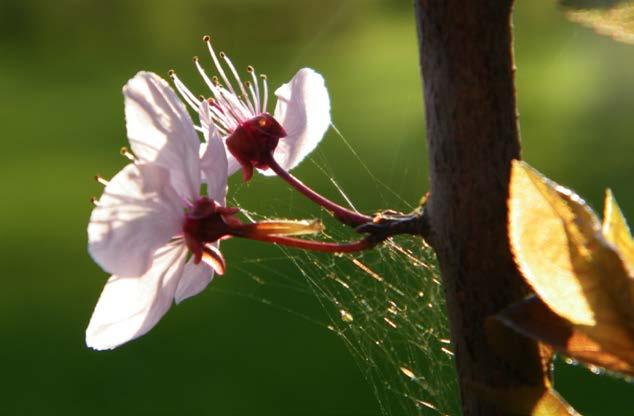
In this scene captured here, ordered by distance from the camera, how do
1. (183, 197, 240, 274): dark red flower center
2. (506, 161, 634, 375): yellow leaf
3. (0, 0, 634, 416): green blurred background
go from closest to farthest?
(506, 161, 634, 375): yellow leaf → (183, 197, 240, 274): dark red flower center → (0, 0, 634, 416): green blurred background

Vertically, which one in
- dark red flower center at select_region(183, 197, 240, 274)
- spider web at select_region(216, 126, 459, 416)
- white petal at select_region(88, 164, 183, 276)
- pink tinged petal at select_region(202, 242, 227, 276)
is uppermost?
white petal at select_region(88, 164, 183, 276)

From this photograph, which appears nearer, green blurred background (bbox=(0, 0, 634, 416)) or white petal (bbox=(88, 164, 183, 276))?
white petal (bbox=(88, 164, 183, 276))

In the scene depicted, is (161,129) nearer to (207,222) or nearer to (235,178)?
(207,222)

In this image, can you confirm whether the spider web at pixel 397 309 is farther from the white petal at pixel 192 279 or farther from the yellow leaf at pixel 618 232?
the yellow leaf at pixel 618 232

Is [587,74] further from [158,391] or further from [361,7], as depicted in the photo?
[158,391]

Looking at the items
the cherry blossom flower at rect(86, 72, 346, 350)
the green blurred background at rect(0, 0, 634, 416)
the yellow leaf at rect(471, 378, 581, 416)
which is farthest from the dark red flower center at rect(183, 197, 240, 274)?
the green blurred background at rect(0, 0, 634, 416)

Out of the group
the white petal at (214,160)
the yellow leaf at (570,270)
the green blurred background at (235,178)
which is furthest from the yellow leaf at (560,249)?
the green blurred background at (235,178)

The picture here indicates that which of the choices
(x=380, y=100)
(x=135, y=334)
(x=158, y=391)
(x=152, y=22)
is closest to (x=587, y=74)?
(x=380, y=100)

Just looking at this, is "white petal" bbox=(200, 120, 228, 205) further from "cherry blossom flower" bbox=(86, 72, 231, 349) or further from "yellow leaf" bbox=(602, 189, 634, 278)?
"yellow leaf" bbox=(602, 189, 634, 278)
